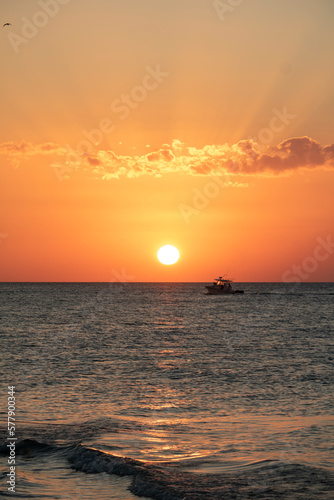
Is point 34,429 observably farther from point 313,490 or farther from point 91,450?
point 313,490

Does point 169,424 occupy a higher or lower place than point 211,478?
higher

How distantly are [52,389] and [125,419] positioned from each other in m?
7.83

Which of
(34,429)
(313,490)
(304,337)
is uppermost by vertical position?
(304,337)

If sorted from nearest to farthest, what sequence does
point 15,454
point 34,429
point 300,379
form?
1. point 15,454
2. point 34,429
3. point 300,379

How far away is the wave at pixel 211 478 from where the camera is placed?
1527cm

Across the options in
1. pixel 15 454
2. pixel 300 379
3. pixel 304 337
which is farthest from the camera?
pixel 304 337

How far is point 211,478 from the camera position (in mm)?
16469

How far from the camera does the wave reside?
1527 cm

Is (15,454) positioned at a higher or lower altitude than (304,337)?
lower

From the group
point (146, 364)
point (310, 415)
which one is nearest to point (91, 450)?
point (310, 415)

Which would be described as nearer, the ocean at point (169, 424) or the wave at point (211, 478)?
the wave at point (211, 478)

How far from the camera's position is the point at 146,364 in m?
41.3

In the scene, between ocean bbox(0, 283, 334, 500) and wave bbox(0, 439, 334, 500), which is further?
ocean bbox(0, 283, 334, 500)

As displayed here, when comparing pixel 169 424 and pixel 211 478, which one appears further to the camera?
pixel 169 424
